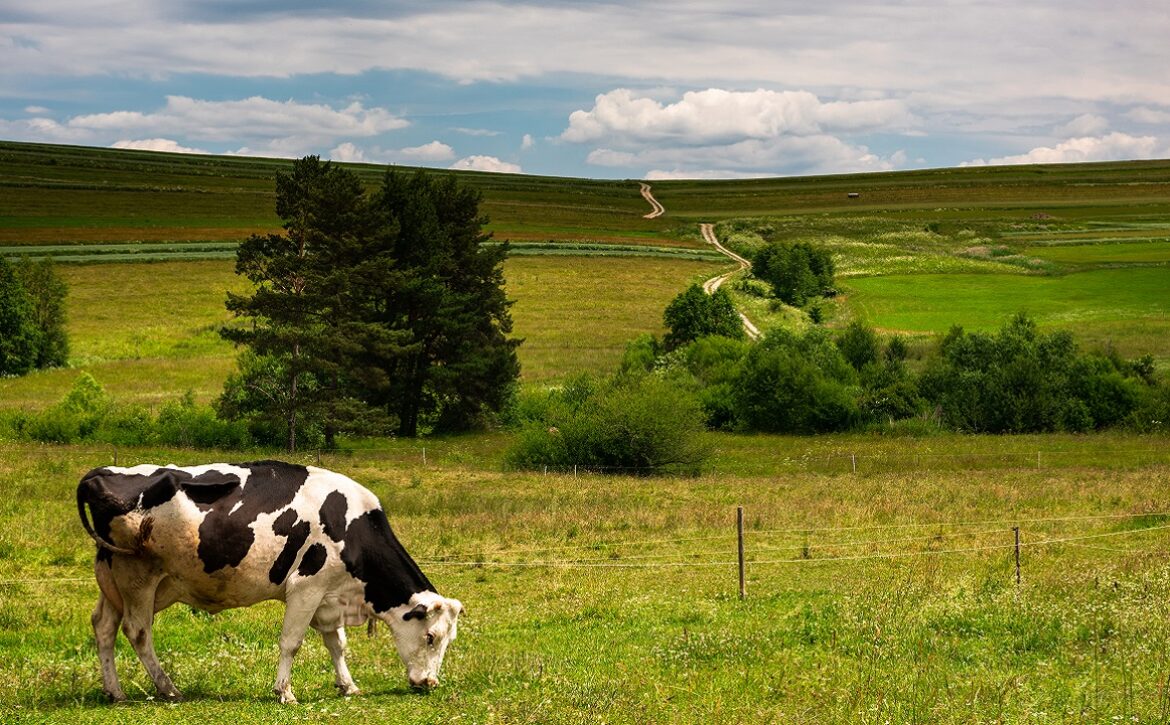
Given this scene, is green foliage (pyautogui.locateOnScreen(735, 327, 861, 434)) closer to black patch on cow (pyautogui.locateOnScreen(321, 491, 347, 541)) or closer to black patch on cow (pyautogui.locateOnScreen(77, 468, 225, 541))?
black patch on cow (pyautogui.locateOnScreen(321, 491, 347, 541))

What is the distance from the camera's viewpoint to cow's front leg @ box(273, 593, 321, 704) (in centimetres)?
1095

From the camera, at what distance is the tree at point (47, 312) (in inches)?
2852

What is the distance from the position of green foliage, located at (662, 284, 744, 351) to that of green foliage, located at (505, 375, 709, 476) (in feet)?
88.6

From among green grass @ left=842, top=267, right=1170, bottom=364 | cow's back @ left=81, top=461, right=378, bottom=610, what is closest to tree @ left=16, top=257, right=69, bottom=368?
green grass @ left=842, top=267, right=1170, bottom=364

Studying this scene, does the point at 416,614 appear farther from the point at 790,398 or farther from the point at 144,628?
the point at 790,398

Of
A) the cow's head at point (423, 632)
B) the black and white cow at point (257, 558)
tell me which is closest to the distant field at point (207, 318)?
the black and white cow at point (257, 558)

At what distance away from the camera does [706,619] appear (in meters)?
15.5

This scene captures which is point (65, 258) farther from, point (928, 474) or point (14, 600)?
point (14, 600)

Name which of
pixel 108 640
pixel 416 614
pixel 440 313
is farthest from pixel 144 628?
pixel 440 313

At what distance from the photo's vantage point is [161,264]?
4190 inches

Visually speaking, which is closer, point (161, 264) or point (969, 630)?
point (969, 630)

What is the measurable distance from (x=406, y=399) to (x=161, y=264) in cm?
6161

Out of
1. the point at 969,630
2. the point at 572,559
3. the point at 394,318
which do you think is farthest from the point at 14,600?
the point at 394,318

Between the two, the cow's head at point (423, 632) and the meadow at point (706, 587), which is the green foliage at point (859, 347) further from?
the cow's head at point (423, 632)
